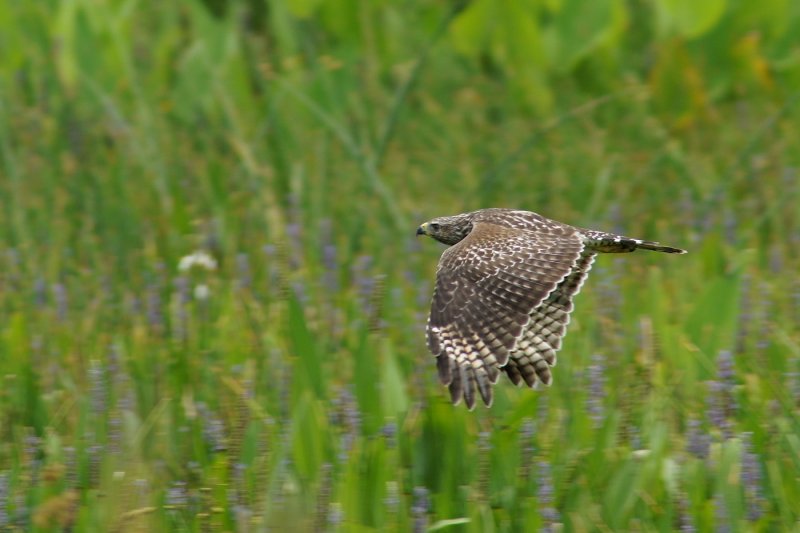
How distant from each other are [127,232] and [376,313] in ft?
6.43

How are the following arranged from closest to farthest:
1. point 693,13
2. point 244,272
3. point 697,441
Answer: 1. point 697,441
2. point 244,272
3. point 693,13

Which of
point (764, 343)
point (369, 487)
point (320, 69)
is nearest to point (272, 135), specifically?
point (320, 69)

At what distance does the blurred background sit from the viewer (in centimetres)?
380

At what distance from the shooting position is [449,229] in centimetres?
487

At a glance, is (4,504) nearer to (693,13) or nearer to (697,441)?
(697,441)

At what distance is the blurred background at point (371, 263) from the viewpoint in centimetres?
380

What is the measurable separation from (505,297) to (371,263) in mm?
1812

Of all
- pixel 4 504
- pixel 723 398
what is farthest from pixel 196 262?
pixel 723 398

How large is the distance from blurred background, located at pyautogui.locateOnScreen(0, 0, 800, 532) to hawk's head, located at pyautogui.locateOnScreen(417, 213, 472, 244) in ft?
1.05

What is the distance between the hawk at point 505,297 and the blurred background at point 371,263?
16 centimetres

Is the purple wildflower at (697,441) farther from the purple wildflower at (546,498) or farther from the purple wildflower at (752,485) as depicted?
the purple wildflower at (546,498)

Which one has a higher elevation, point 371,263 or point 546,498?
point 371,263

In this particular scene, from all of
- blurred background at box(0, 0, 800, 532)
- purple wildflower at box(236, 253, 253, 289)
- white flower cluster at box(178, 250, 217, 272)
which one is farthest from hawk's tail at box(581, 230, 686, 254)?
white flower cluster at box(178, 250, 217, 272)

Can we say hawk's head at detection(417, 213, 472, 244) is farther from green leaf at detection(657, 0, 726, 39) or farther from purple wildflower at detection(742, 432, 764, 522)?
green leaf at detection(657, 0, 726, 39)
